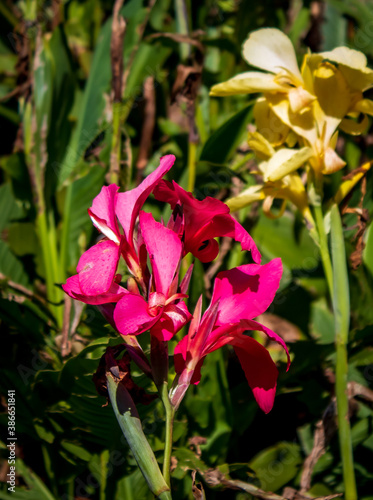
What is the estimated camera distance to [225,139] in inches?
45.1

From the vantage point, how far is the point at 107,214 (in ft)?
1.92

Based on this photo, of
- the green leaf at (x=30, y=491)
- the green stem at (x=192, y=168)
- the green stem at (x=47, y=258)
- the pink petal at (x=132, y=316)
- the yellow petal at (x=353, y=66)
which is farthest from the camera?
the green stem at (x=47, y=258)

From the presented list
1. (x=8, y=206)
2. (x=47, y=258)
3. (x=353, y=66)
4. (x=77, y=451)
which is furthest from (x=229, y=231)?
(x=8, y=206)

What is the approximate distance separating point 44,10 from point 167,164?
4.44ft

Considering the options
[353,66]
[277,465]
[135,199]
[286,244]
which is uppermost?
[353,66]

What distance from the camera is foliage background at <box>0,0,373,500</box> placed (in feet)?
2.83

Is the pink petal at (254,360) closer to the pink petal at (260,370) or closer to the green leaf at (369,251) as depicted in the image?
the pink petal at (260,370)

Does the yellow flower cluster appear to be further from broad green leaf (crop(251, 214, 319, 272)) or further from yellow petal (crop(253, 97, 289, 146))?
broad green leaf (crop(251, 214, 319, 272))

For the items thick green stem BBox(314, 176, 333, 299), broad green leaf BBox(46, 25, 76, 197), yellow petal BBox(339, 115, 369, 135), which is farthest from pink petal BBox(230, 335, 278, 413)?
broad green leaf BBox(46, 25, 76, 197)

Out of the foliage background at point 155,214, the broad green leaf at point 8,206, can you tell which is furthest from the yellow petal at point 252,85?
the broad green leaf at point 8,206

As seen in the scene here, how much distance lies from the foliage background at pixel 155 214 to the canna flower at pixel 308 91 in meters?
0.12

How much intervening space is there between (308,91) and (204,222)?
1.12 feet

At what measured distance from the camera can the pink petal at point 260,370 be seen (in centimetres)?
56

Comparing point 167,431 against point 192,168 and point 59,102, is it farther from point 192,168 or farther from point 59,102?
point 59,102
